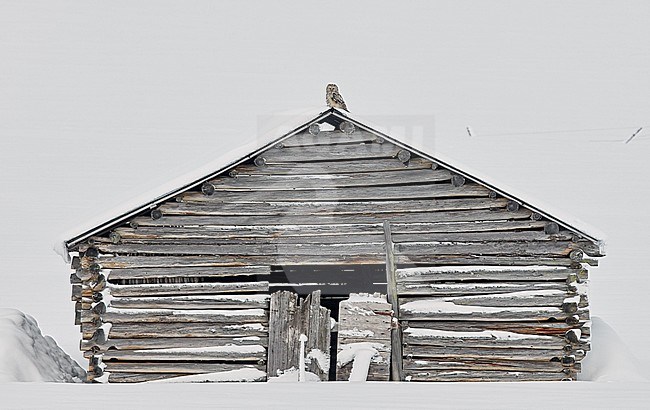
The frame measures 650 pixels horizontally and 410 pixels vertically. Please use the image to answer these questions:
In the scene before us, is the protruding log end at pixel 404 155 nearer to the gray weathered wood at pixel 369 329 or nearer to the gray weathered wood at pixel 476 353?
the gray weathered wood at pixel 369 329

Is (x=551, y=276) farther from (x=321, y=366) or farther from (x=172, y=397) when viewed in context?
(x=172, y=397)

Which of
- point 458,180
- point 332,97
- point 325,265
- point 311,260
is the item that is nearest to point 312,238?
point 311,260

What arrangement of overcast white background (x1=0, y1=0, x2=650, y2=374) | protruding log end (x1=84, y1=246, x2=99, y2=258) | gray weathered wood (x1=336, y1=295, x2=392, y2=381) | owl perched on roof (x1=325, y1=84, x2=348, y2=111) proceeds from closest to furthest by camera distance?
gray weathered wood (x1=336, y1=295, x2=392, y2=381) < protruding log end (x1=84, y1=246, x2=99, y2=258) < owl perched on roof (x1=325, y1=84, x2=348, y2=111) < overcast white background (x1=0, y1=0, x2=650, y2=374)

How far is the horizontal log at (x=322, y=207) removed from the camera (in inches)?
480

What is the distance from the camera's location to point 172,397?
9.08m

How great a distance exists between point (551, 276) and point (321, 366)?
139 inches

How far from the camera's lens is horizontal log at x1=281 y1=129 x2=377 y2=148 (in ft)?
40.2

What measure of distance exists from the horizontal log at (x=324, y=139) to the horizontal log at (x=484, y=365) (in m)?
3.30

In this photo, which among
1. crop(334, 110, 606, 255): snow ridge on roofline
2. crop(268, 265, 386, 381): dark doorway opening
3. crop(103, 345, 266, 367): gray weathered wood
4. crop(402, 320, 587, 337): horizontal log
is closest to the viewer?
crop(334, 110, 606, 255): snow ridge on roofline

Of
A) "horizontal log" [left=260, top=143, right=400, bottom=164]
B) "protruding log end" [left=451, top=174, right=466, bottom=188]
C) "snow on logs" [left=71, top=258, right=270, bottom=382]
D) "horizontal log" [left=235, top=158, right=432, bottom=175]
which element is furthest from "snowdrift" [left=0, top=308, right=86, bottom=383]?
"protruding log end" [left=451, top=174, right=466, bottom=188]

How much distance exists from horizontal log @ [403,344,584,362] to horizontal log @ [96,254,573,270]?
125 cm

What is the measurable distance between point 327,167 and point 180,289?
277cm

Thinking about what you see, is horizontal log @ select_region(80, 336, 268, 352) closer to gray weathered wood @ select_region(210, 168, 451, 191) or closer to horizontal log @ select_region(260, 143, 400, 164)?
gray weathered wood @ select_region(210, 168, 451, 191)

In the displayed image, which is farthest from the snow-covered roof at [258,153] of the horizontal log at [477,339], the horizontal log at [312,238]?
the horizontal log at [477,339]
